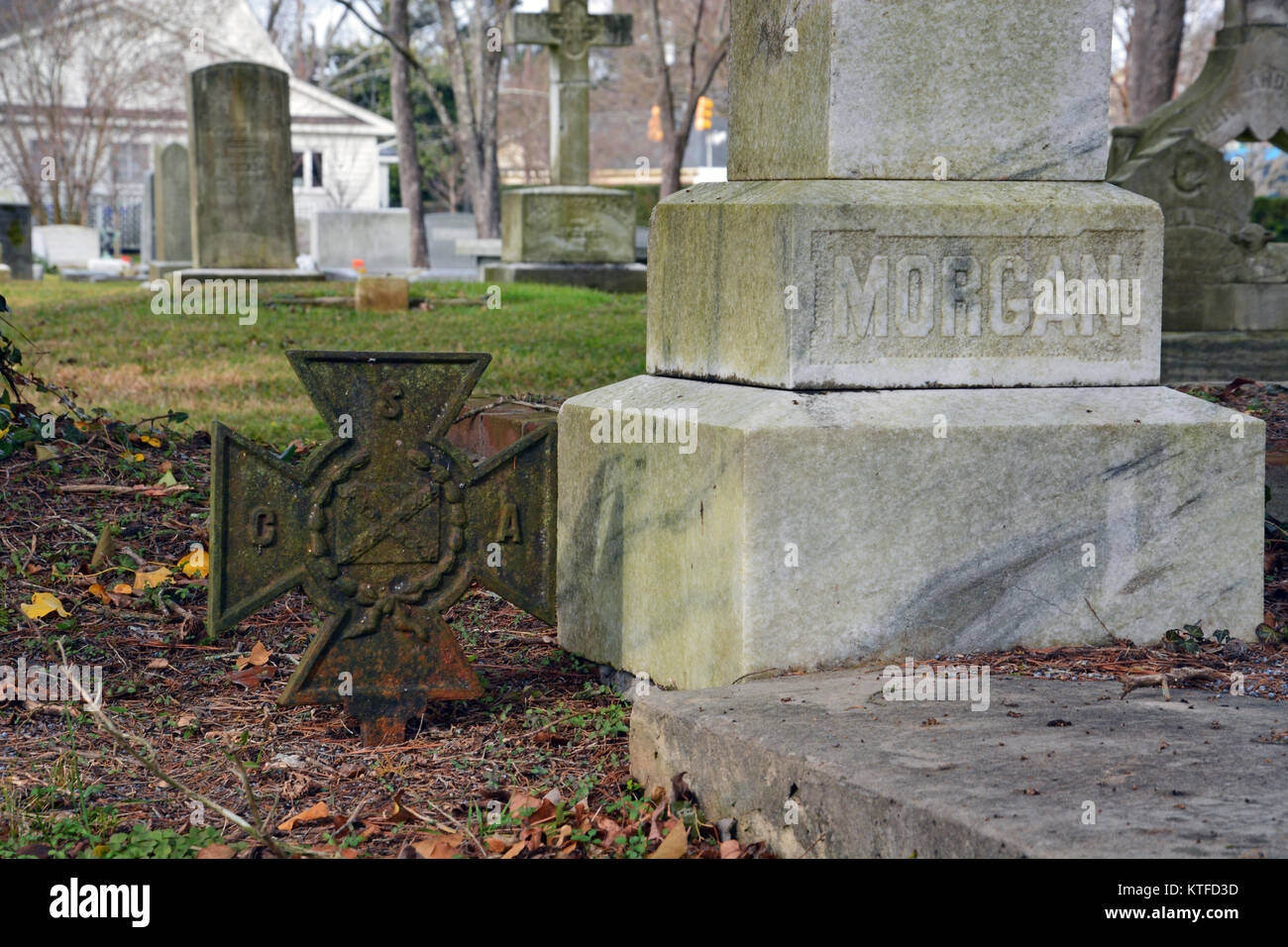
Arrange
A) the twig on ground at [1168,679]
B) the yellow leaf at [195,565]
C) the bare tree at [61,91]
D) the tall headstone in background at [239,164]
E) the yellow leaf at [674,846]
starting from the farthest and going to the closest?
1. the bare tree at [61,91]
2. the tall headstone in background at [239,164]
3. the yellow leaf at [195,565]
4. the twig on ground at [1168,679]
5. the yellow leaf at [674,846]

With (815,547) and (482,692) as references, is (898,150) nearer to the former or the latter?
(815,547)

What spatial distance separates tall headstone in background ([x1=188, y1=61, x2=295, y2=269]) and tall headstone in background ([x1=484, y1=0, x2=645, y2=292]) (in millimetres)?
2600

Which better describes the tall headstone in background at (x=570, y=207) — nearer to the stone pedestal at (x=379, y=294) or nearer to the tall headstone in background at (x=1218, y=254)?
the stone pedestal at (x=379, y=294)

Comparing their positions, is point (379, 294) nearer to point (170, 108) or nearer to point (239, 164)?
point (239, 164)

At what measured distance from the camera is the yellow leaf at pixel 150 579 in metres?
4.55

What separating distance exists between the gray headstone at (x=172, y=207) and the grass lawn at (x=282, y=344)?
760 cm

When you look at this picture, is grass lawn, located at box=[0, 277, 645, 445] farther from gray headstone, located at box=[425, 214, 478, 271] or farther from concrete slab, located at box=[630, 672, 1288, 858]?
gray headstone, located at box=[425, 214, 478, 271]

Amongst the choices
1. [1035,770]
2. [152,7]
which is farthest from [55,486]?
[152,7]

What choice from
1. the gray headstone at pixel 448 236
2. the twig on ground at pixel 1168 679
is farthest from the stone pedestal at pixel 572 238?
the gray headstone at pixel 448 236

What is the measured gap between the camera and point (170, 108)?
38.2 m

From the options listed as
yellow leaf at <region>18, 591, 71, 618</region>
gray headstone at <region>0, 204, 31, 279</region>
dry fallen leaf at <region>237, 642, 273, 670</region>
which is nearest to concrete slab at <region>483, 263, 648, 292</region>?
gray headstone at <region>0, 204, 31, 279</region>

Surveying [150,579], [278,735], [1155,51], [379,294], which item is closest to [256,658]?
[278,735]

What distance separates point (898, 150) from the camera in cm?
353
